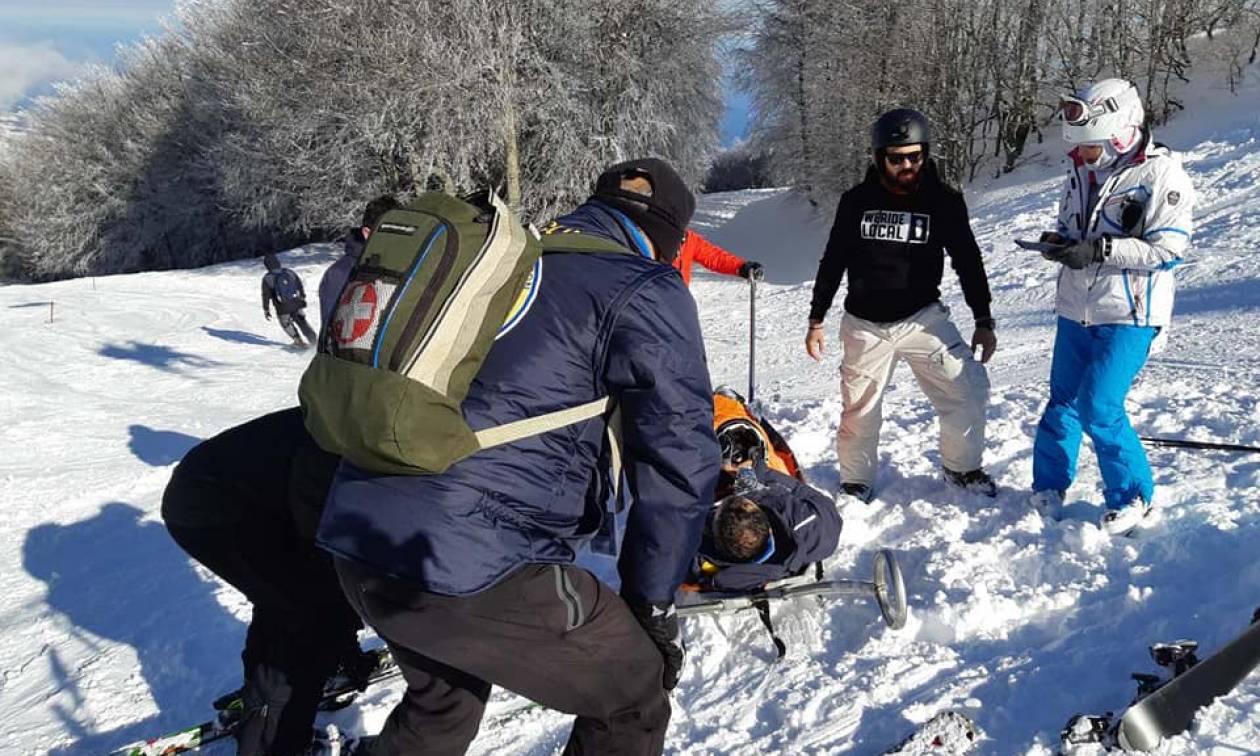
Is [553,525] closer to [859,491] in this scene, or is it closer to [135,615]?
[859,491]

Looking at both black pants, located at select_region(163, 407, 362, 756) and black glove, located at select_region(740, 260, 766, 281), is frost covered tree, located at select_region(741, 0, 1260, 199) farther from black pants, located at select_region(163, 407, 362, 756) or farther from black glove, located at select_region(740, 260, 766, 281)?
black pants, located at select_region(163, 407, 362, 756)

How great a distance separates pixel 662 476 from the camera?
191 cm

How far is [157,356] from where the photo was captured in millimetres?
12266

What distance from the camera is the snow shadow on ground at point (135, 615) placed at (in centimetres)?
365

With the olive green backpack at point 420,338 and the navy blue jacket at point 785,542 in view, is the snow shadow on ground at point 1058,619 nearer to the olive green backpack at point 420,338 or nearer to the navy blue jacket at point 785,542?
the navy blue jacket at point 785,542

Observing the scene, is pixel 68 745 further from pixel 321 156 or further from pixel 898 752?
pixel 321 156

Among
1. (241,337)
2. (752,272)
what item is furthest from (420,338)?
(241,337)

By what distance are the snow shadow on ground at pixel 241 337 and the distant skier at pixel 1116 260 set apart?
485 inches

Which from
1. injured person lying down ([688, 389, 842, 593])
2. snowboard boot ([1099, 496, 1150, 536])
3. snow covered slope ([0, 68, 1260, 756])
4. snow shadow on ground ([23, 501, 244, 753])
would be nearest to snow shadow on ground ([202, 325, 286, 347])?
snow covered slope ([0, 68, 1260, 756])

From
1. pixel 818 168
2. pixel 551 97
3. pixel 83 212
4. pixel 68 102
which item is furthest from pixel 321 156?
pixel 68 102

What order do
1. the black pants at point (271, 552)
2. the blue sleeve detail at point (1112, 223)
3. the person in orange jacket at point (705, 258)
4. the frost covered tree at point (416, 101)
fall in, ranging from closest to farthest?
the black pants at point (271, 552)
the blue sleeve detail at point (1112, 223)
the person in orange jacket at point (705, 258)
the frost covered tree at point (416, 101)

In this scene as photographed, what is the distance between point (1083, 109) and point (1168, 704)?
2280mm

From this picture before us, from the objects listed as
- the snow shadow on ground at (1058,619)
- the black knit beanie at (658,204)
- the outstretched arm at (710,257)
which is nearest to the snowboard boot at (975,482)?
the snow shadow on ground at (1058,619)

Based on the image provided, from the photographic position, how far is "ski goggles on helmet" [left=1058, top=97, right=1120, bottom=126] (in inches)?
132
